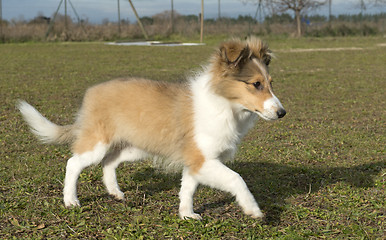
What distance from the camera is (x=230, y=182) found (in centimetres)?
409

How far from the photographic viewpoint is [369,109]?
9.84 m

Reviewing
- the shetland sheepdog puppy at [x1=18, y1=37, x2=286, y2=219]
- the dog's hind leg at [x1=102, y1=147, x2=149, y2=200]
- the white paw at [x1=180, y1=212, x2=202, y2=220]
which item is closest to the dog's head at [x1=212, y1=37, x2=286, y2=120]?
the shetland sheepdog puppy at [x1=18, y1=37, x2=286, y2=219]

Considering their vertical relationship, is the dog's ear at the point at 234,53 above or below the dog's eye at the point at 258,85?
above

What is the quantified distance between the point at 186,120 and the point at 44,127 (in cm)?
167

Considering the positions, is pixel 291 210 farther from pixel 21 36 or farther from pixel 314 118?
pixel 21 36

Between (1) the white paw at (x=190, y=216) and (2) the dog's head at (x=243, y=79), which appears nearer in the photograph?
(2) the dog's head at (x=243, y=79)

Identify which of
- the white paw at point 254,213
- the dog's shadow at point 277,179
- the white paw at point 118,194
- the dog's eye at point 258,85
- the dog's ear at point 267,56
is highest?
the dog's ear at point 267,56

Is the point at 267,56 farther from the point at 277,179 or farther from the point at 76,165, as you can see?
the point at 76,165

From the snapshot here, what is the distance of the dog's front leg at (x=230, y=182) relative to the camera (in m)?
4.09

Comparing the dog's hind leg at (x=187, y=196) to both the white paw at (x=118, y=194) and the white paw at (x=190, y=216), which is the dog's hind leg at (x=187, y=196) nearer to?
the white paw at (x=190, y=216)

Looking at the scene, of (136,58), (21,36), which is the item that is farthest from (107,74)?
(21,36)

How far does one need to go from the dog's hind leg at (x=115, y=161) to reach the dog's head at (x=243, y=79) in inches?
50.8

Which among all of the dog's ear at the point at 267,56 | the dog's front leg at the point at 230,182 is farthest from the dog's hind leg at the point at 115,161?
the dog's ear at the point at 267,56

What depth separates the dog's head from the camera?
13.4 ft
